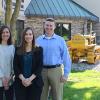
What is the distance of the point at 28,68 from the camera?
626 centimetres

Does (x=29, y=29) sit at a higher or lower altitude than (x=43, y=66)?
higher

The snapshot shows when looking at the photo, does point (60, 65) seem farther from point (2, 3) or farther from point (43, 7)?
point (43, 7)

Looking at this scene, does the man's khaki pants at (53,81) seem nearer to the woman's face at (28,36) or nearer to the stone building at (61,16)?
the woman's face at (28,36)

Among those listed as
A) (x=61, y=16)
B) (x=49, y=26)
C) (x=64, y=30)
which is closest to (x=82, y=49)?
(x=61, y=16)

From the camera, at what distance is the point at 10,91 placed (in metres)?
6.50

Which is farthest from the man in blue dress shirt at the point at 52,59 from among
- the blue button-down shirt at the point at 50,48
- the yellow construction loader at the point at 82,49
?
the yellow construction loader at the point at 82,49

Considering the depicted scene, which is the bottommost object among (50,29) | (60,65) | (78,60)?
(78,60)

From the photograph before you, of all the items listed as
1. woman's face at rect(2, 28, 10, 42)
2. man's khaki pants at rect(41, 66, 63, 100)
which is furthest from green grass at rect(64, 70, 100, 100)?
woman's face at rect(2, 28, 10, 42)

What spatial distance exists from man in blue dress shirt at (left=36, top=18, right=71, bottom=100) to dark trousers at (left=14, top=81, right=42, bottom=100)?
473 mm

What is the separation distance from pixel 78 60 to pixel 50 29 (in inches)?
513

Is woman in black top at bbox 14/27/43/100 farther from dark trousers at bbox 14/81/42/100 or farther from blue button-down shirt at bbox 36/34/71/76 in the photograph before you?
blue button-down shirt at bbox 36/34/71/76

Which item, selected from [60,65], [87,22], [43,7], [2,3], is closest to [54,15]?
[43,7]

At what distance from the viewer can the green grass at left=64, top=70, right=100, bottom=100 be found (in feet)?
31.3

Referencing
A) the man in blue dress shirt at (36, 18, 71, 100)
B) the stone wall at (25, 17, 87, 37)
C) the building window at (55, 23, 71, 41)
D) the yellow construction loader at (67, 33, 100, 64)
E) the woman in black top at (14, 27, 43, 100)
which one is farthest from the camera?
the building window at (55, 23, 71, 41)
